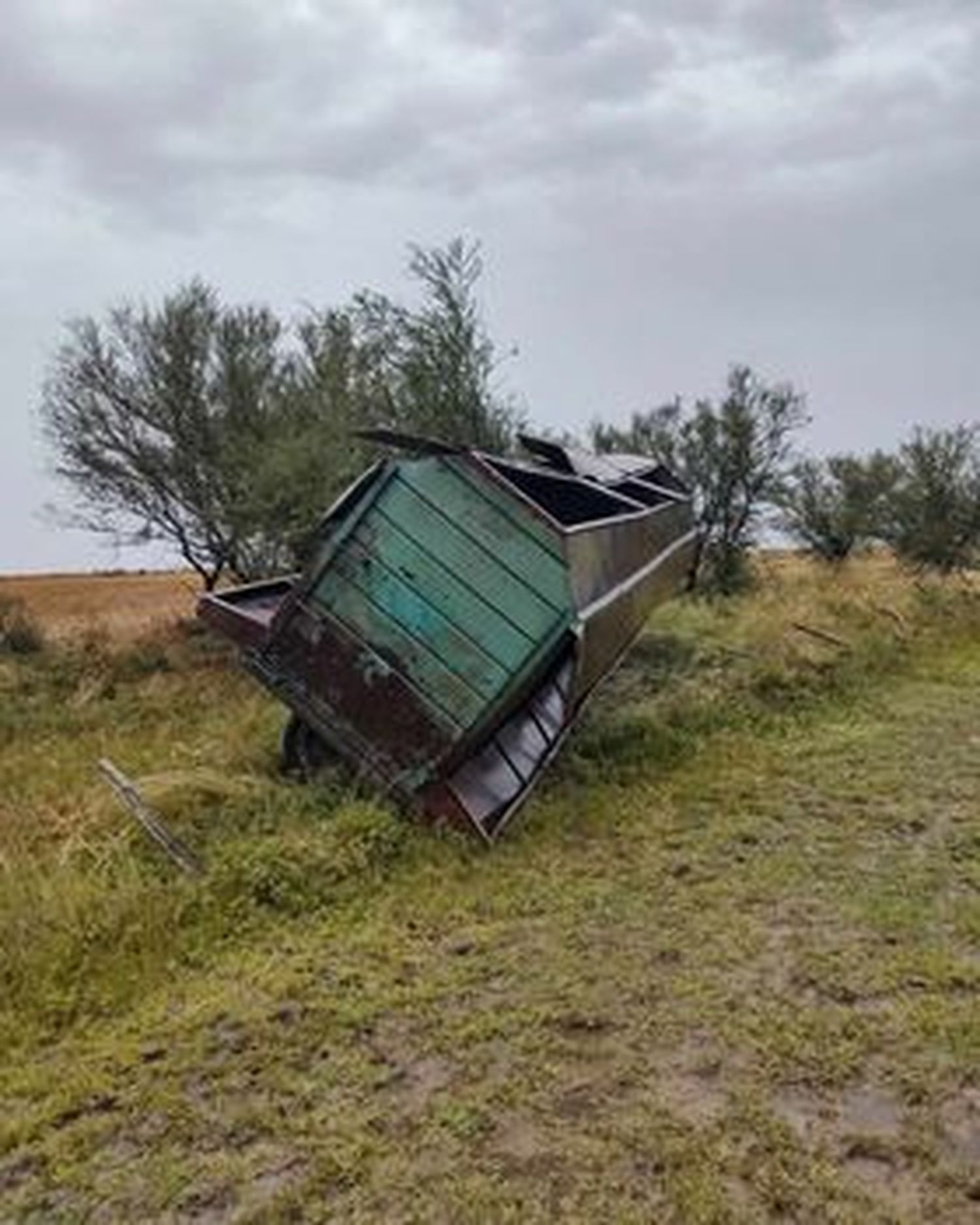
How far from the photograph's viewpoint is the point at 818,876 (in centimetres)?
719

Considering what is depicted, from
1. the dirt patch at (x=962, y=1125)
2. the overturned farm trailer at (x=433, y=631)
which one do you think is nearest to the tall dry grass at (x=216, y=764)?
the overturned farm trailer at (x=433, y=631)

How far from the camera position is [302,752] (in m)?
8.89

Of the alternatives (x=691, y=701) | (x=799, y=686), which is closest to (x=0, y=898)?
(x=691, y=701)

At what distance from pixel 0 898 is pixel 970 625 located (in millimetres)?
15257

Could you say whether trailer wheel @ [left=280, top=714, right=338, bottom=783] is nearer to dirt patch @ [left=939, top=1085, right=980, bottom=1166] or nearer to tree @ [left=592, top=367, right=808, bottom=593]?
dirt patch @ [left=939, top=1085, right=980, bottom=1166]

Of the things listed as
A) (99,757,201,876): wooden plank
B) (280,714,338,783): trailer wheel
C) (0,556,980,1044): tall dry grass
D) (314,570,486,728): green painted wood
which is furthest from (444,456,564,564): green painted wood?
(99,757,201,876): wooden plank

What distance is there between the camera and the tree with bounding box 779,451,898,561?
29.4 metres

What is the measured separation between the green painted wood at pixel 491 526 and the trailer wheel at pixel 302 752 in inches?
66.6

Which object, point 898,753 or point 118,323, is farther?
point 118,323

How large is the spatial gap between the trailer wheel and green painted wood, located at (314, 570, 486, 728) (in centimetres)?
81

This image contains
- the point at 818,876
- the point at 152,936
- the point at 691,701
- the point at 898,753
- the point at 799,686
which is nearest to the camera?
the point at 152,936

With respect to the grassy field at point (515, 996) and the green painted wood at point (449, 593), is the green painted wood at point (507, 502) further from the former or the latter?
the grassy field at point (515, 996)

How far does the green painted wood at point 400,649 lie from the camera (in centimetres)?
791

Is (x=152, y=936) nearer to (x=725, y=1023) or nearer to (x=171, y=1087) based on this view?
(x=171, y=1087)
